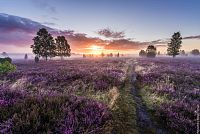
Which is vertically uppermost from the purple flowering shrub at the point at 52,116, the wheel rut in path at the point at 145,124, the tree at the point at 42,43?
the tree at the point at 42,43

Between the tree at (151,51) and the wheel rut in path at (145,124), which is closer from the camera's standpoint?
the wheel rut in path at (145,124)

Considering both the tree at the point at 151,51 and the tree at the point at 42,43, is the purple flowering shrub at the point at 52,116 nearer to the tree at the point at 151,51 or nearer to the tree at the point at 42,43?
the tree at the point at 42,43

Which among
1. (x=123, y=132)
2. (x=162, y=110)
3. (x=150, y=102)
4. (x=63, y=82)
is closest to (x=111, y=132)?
(x=123, y=132)

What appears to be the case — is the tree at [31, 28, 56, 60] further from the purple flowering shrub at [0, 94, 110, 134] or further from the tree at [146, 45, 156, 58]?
the tree at [146, 45, 156, 58]

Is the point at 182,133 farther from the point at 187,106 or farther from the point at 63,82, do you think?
the point at 63,82

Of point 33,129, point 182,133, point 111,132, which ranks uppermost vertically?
point 33,129

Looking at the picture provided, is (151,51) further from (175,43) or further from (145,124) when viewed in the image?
(145,124)

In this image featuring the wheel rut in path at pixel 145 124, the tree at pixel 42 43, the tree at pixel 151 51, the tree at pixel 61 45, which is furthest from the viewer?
the tree at pixel 151 51

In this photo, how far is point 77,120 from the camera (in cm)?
606

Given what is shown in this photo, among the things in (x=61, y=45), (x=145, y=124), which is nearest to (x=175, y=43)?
(x=61, y=45)

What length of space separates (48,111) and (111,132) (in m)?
2.05

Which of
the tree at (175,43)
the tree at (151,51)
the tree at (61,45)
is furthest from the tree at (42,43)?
the tree at (151,51)

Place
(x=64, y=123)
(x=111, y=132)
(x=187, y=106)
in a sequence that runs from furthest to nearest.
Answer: (x=187, y=106), (x=111, y=132), (x=64, y=123)

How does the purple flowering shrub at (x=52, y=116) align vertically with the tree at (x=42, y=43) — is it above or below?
below
